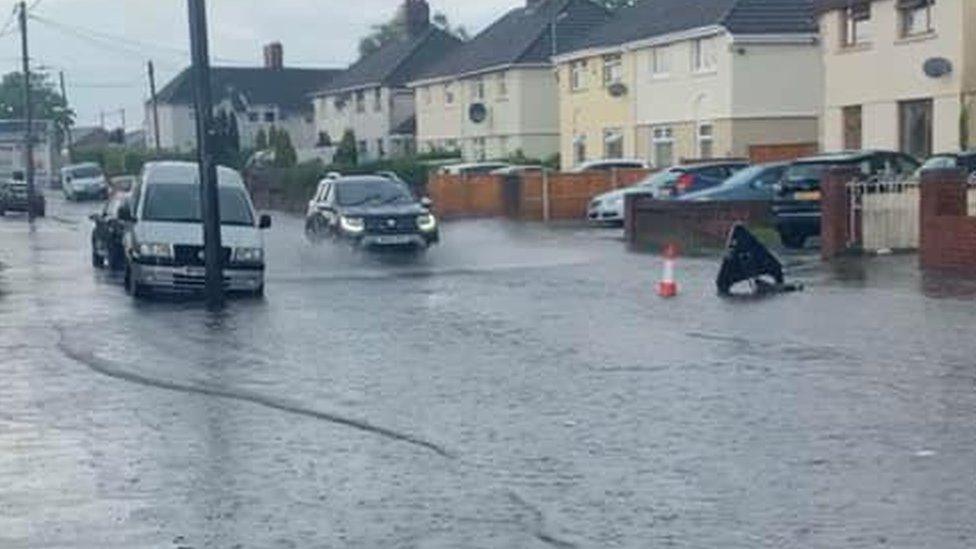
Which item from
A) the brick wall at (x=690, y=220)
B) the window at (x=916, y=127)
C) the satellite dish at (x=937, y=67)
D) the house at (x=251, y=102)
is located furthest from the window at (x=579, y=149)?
the house at (x=251, y=102)

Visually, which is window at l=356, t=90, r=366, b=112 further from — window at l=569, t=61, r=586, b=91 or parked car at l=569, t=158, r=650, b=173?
parked car at l=569, t=158, r=650, b=173

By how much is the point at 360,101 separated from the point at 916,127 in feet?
163

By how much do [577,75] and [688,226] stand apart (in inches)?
1133

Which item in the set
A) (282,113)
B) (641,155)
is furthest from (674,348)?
(282,113)

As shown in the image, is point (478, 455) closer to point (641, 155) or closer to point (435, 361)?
point (435, 361)

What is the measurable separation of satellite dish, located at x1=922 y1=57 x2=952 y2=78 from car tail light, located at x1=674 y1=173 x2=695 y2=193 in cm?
570

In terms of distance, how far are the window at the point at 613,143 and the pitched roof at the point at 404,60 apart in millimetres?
24187

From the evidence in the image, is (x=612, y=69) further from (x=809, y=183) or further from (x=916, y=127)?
(x=809, y=183)

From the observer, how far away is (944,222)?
24031mm

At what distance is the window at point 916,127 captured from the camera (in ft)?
129

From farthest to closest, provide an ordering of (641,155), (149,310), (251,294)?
(641,155)
(251,294)
(149,310)

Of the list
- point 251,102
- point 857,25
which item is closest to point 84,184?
point 251,102

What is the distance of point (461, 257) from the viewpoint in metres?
32.2

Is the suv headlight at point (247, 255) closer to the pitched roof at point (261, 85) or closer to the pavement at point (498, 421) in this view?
the pavement at point (498, 421)
